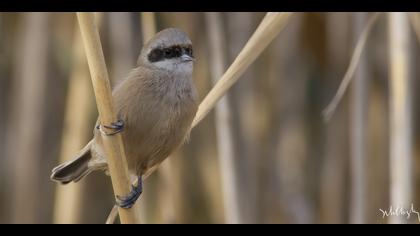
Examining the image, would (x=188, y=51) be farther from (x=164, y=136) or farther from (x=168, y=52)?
(x=164, y=136)

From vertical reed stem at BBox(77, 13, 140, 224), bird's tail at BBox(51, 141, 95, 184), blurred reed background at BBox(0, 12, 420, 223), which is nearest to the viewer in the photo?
vertical reed stem at BBox(77, 13, 140, 224)

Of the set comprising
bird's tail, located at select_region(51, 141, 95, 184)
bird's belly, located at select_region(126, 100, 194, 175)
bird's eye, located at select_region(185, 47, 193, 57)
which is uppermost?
bird's eye, located at select_region(185, 47, 193, 57)

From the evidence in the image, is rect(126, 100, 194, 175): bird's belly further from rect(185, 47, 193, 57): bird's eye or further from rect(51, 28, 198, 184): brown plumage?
rect(185, 47, 193, 57): bird's eye

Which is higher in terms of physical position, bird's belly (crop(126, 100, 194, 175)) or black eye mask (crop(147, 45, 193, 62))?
black eye mask (crop(147, 45, 193, 62))

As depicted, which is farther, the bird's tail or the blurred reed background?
the blurred reed background

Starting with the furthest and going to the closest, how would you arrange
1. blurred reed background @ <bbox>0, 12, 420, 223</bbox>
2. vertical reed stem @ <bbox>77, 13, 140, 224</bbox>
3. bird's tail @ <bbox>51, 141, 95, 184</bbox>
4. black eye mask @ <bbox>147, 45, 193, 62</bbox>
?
blurred reed background @ <bbox>0, 12, 420, 223</bbox>, bird's tail @ <bbox>51, 141, 95, 184</bbox>, black eye mask @ <bbox>147, 45, 193, 62</bbox>, vertical reed stem @ <bbox>77, 13, 140, 224</bbox>

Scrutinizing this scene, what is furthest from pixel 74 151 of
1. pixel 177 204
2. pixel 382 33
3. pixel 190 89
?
pixel 382 33

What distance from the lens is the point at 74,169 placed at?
6.02 feet

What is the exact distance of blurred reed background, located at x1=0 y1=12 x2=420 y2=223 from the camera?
2.35m

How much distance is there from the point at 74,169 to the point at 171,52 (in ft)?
1.50

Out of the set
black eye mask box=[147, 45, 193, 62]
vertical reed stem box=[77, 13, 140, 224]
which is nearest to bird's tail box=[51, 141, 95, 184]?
black eye mask box=[147, 45, 193, 62]

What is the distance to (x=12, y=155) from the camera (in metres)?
2.70

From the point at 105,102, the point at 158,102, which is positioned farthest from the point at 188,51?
the point at 105,102

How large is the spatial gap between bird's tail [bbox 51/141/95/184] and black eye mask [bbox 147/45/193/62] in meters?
0.33
